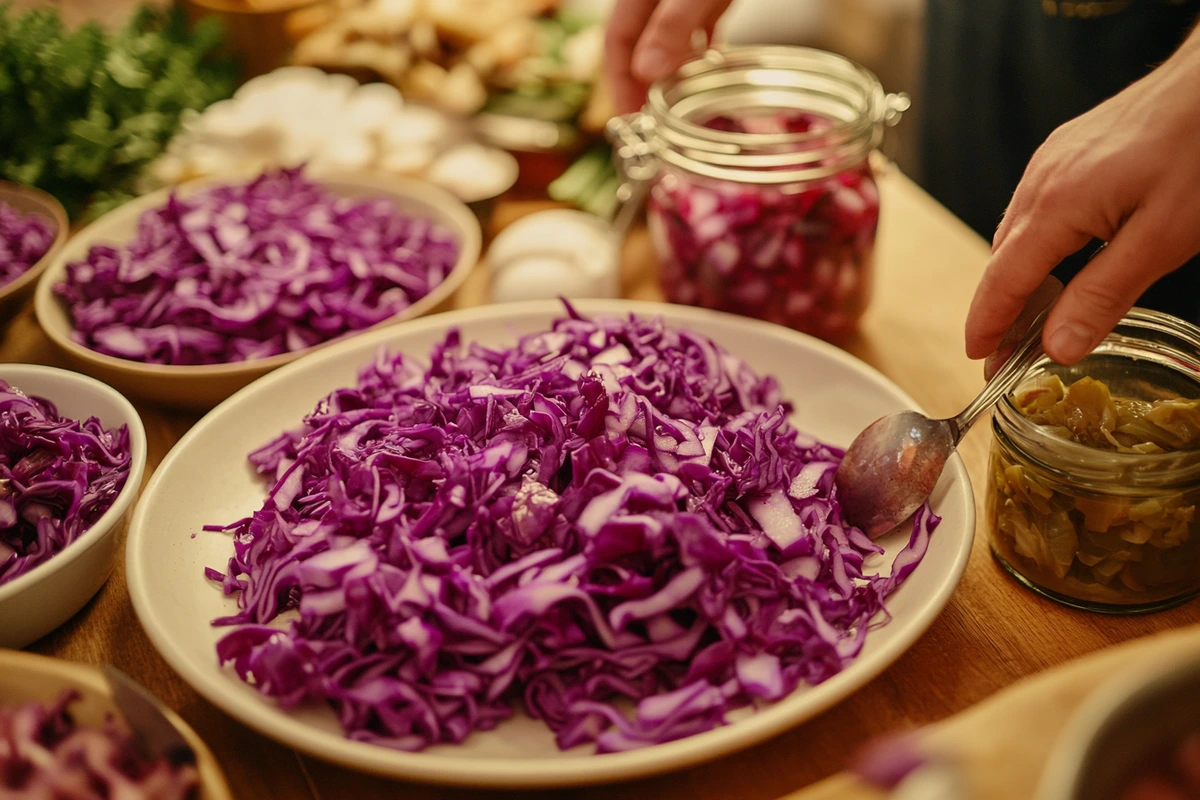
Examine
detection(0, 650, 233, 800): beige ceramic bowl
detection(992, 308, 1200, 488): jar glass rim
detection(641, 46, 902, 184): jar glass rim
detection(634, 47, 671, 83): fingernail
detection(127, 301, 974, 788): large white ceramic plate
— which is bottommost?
detection(127, 301, 974, 788): large white ceramic plate

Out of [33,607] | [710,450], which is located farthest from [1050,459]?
[33,607]

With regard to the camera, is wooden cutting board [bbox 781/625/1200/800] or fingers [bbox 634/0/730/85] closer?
wooden cutting board [bbox 781/625/1200/800]

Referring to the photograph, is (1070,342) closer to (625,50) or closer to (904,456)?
(904,456)

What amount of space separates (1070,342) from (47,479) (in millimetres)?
1347

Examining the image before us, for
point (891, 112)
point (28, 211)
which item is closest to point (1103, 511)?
point (891, 112)

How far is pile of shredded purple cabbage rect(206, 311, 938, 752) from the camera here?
1.11 meters

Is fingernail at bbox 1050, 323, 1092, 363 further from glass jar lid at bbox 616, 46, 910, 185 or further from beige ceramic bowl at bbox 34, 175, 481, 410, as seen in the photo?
beige ceramic bowl at bbox 34, 175, 481, 410

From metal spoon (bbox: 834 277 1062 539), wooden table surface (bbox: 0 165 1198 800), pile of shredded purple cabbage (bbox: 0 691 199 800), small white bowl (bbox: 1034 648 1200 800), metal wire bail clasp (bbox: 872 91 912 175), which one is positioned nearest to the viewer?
small white bowl (bbox: 1034 648 1200 800)

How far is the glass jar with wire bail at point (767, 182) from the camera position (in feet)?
5.77

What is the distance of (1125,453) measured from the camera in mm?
1153

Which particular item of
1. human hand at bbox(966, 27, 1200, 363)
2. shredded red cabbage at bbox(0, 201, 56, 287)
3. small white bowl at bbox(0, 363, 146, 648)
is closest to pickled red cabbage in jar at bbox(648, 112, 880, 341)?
human hand at bbox(966, 27, 1200, 363)

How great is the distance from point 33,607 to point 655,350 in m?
0.93

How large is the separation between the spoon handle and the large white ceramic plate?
0.37ft

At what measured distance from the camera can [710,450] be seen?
4.34 ft
